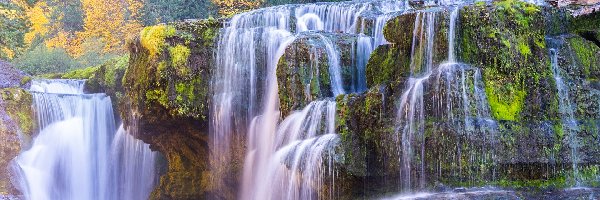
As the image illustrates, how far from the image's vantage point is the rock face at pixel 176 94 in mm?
13391

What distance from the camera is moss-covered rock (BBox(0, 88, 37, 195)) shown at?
1473cm

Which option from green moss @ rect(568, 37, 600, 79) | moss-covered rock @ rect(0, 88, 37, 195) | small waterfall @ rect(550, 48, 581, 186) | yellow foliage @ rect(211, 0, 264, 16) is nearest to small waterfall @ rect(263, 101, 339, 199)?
small waterfall @ rect(550, 48, 581, 186)

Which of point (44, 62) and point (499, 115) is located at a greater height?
point (44, 62)

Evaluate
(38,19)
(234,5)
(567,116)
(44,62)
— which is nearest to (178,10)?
(234,5)

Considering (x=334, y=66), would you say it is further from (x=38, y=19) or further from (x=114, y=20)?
(x=38, y=19)

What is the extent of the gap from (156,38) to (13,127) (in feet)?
15.7

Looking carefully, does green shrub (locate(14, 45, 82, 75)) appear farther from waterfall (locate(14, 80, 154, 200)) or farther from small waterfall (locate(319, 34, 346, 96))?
small waterfall (locate(319, 34, 346, 96))

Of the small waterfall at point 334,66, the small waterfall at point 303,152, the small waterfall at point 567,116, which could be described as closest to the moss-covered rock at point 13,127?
the small waterfall at point 303,152

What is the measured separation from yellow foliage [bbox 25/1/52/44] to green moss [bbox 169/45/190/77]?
19046 millimetres

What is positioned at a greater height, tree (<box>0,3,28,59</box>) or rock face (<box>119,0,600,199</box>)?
tree (<box>0,3,28,59</box>)

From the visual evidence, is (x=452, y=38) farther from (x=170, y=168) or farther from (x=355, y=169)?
(x=170, y=168)

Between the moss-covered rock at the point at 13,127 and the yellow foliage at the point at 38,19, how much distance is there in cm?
1480

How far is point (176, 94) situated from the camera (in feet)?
43.8

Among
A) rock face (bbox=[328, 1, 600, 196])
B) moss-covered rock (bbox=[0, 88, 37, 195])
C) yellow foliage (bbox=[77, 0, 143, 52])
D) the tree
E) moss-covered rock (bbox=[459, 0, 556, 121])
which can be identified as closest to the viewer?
rock face (bbox=[328, 1, 600, 196])
